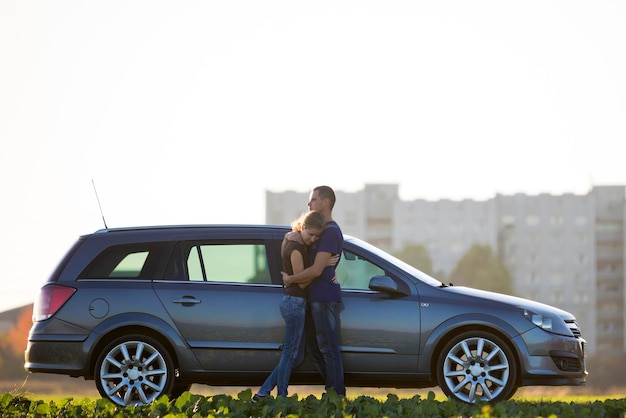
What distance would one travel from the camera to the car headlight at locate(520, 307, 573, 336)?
11148 millimetres

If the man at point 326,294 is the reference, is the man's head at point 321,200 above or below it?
above

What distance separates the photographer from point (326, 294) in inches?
424

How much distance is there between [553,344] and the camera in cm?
1109

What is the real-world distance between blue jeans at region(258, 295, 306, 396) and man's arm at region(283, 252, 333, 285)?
0.67 ft

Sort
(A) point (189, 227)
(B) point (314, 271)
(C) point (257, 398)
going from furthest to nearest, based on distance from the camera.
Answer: (A) point (189, 227)
(B) point (314, 271)
(C) point (257, 398)

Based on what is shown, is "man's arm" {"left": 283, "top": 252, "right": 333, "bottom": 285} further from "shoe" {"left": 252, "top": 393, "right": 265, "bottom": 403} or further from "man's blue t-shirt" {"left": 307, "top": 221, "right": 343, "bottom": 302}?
"shoe" {"left": 252, "top": 393, "right": 265, "bottom": 403}

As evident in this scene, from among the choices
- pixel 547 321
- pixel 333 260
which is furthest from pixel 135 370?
pixel 547 321

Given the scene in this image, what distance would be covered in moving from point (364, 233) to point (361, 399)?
158247 millimetres

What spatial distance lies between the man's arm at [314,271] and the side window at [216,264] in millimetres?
509

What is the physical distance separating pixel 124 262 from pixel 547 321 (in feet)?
13.7

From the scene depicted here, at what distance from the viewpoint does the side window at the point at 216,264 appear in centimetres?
1120

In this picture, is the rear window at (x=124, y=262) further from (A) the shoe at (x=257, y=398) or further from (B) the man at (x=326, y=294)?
(A) the shoe at (x=257, y=398)

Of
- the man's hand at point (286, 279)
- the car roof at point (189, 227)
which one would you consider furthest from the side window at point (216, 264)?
the man's hand at point (286, 279)

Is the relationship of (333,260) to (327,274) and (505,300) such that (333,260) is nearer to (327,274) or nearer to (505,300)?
(327,274)
